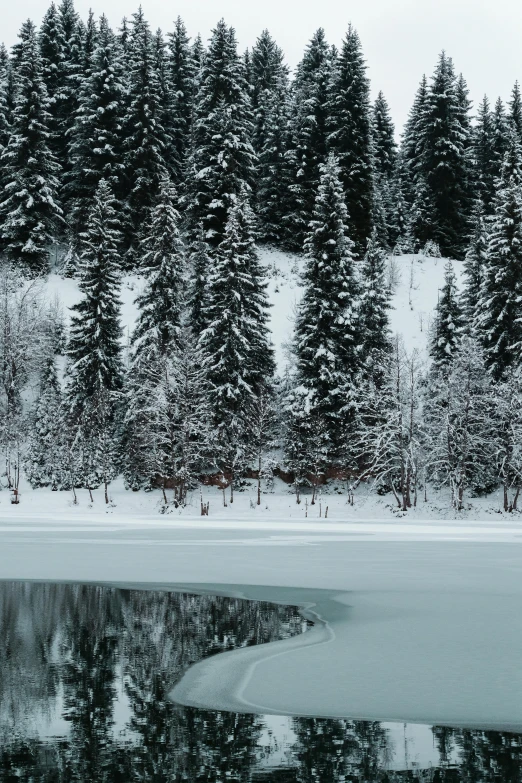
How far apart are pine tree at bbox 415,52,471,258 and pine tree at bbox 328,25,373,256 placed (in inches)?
296

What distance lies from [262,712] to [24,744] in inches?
84.8

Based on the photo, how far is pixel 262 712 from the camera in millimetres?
7863

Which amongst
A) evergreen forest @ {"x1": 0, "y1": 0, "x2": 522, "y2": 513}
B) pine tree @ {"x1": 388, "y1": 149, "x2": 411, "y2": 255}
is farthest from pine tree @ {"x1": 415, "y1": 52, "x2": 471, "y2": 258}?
evergreen forest @ {"x1": 0, "y1": 0, "x2": 522, "y2": 513}

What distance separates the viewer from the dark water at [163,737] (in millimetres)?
6375

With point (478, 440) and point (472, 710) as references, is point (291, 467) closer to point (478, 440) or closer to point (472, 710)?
point (478, 440)

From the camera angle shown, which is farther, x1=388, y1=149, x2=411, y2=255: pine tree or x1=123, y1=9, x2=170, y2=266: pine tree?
x1=388, y1=149, x2=411, y2=255: pine tree

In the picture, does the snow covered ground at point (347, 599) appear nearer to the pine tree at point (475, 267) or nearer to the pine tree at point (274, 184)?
the pine tree at point (475, 267)

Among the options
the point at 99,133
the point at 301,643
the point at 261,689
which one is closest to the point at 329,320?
the point at 99,133

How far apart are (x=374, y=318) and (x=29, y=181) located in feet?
84.0

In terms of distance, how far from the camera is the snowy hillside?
2143 inches

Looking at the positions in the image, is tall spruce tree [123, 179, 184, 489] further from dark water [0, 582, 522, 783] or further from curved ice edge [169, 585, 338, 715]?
dark water [0, 582, 522, 783]

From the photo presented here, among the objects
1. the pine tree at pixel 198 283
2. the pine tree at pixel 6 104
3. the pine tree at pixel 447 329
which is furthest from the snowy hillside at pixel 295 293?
the pine tree at pixel 6 104

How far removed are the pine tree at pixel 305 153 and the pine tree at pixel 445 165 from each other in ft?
31.3

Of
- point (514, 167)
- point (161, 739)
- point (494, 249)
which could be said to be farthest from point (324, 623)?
point (514, 167)
